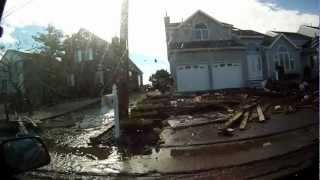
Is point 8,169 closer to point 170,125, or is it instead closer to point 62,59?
point 62,59

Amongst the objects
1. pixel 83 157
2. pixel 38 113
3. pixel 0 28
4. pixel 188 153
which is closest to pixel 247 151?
pixel 188 153

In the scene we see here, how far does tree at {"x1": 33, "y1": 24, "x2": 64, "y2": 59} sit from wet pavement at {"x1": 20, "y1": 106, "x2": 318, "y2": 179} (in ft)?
4.58

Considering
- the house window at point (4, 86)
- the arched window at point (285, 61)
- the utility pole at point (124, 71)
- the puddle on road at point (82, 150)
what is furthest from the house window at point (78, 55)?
the arched window at point (285, 61)

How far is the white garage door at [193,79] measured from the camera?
30.7 feet

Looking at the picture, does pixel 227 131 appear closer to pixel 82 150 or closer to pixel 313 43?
pixel 82 150

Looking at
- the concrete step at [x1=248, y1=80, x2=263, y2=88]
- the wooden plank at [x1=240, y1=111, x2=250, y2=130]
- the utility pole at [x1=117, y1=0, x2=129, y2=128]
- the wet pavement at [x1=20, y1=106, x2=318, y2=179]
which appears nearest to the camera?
the wet pavement at [x1=20, y1=106, x2=318, y2=179]

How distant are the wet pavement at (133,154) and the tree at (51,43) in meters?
1.40

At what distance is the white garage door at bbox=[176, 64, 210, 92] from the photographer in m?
9.35

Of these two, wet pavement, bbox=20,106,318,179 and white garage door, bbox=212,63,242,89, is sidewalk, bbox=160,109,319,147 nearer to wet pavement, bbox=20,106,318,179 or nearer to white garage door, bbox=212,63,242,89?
wet pavement, bbox=20,106,318,179

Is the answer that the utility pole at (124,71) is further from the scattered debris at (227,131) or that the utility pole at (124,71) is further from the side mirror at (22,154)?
the side mirror at (22,154)

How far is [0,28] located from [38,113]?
3.01 metres

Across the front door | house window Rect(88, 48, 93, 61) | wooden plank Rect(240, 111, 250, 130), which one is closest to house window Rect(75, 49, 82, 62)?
house window Rect(88, 48, 93, 61)

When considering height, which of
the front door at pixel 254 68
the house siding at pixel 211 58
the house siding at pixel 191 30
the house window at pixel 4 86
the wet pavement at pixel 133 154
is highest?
the house siding at pixel 191 30

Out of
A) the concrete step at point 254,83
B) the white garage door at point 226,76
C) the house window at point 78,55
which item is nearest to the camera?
the house window at point 78,55
